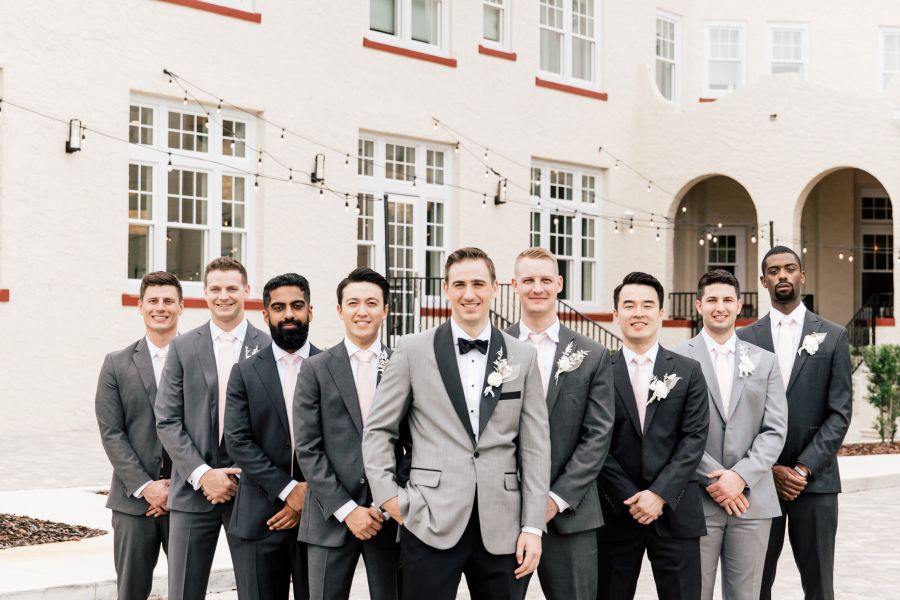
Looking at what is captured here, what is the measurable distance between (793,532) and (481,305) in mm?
2490

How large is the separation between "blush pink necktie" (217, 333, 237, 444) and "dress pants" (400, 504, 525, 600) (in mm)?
1410

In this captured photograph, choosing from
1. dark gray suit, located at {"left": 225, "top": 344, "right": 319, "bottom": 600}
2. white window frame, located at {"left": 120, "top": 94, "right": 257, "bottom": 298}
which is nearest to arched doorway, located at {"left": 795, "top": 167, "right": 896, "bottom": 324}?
white window frame, located at {"left": 120, "top": 94, "right": 257, "bottom": 298}

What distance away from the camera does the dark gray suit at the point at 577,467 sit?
5.43 meters

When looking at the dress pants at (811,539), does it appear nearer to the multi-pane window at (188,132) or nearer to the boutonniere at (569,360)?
the boutonniere at (569,360)

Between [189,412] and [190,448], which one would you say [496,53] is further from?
[190,448]

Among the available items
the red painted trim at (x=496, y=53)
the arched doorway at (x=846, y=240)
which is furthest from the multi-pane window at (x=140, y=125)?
the arched doorway at (x=846, y=240)

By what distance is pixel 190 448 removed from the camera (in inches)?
236

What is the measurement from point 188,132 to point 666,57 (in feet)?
Answer: 37.7

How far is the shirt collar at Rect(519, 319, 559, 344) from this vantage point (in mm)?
5730

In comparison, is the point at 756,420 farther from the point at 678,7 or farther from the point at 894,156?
the point at 678,7

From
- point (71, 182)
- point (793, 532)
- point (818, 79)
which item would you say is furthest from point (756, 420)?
point (818, 79)

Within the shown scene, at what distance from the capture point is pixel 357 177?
19.4m

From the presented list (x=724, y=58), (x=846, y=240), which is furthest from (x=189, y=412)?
(x=846, y=240)

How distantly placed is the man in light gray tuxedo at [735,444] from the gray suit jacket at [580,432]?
0.78 metres
